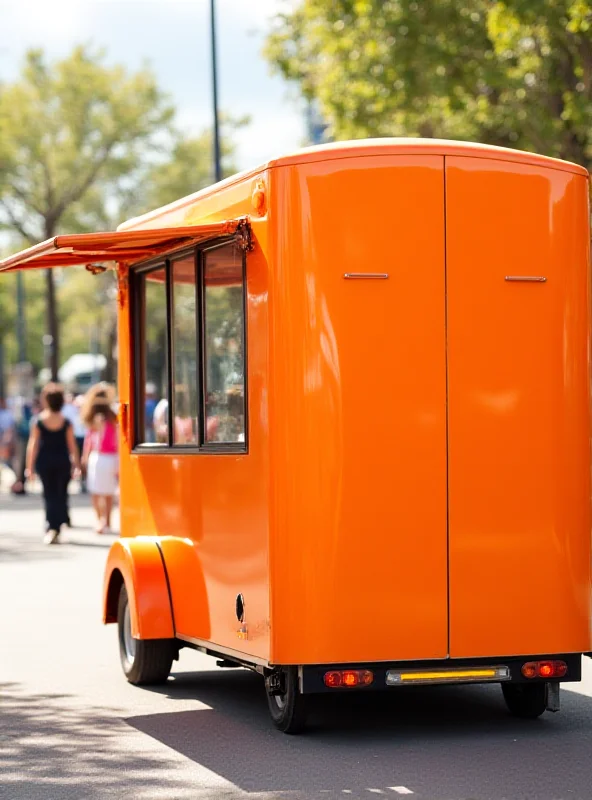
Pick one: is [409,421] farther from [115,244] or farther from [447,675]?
[115,244]

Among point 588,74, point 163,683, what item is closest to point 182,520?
point 163,683

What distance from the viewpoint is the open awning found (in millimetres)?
8125

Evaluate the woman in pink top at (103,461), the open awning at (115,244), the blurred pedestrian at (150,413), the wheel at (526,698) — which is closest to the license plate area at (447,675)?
the wheel at (526,698)

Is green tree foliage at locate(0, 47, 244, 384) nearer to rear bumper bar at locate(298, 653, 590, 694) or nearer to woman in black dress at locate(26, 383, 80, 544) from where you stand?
woman in black dress at locate(26, 383, 80, 544)

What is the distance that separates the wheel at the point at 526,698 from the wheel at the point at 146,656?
204cm

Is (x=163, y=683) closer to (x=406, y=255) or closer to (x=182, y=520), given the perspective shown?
(x=182, y=520)

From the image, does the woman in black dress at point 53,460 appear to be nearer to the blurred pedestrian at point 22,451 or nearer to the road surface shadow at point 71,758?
the blurred pedestrian at point 22,451

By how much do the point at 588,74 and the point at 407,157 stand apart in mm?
15711

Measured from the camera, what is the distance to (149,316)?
9.83 meters

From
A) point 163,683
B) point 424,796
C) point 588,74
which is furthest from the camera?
point 588,74

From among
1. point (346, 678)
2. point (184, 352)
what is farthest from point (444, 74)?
point (346, 678)

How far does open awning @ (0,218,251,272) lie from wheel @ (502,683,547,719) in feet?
8.45

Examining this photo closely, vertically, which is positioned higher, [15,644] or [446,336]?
[446,336]

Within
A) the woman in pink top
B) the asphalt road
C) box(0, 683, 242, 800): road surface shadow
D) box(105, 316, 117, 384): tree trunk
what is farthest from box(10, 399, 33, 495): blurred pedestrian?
box(105, 316, 117, 384): tree trunk
